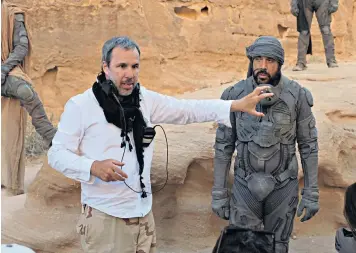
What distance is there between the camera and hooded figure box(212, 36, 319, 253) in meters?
3.59

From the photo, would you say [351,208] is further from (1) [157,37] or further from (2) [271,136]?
(1) [157,37]

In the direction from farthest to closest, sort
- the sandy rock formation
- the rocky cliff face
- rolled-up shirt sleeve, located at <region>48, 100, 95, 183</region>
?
the rocky cliff face → the sandy rock formation → rolled-up shirt sleeve, located at <region>48, 100, 95, 183</region>

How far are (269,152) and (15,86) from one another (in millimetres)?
3077

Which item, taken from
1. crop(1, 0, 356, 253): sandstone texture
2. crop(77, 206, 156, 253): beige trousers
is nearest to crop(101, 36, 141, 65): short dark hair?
crop(77, 206, 156, 253): beige trousers

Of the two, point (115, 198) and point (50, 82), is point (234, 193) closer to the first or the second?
point (115, 198)

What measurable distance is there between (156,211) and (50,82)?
22.1 feet

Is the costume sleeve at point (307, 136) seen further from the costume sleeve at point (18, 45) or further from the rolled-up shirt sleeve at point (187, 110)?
the costume sleeve at point (18, 45)

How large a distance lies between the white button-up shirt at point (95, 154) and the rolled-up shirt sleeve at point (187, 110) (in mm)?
66

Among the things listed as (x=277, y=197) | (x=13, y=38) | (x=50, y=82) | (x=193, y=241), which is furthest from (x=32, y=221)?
(x=50, y=82)

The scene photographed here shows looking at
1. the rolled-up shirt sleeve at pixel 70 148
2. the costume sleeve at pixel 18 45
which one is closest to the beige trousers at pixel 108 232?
the rolled-up shirt sleeve at pixel 70 148

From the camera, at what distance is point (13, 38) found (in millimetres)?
5926

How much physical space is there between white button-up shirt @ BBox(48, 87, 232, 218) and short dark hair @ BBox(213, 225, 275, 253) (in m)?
0.42

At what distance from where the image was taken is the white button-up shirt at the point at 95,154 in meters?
2.80

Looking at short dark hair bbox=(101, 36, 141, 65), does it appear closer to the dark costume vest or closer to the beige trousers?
the beige trousers
